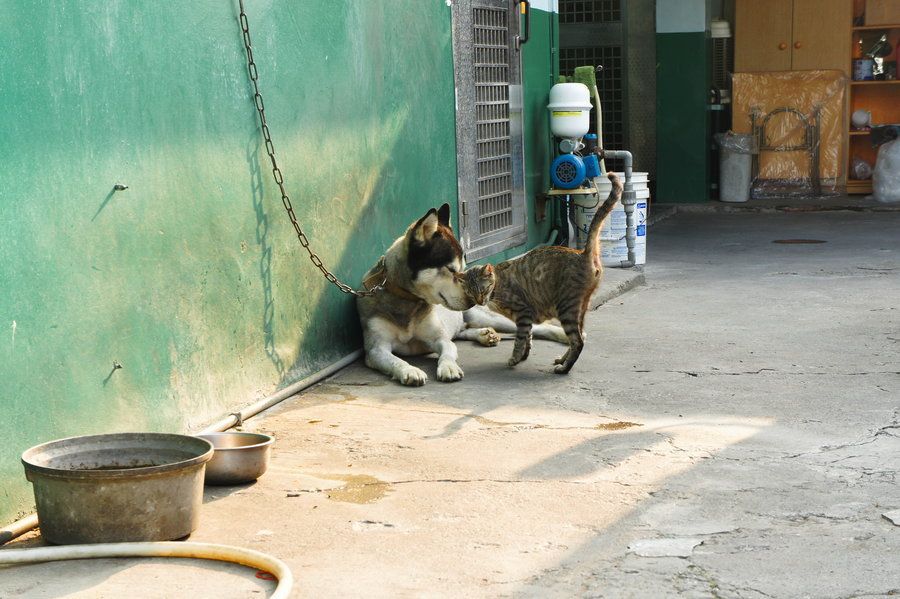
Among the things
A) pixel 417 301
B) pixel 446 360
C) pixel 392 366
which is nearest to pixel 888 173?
pixel 417 301

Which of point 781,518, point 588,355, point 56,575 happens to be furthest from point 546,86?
point 56,575

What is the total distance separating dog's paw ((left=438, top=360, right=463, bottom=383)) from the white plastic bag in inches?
410

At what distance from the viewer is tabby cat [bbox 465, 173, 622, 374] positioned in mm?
6098

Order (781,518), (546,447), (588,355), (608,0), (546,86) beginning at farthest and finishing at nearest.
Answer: (608,0)
(546,86)
(588,355)
(546,447)
(781,518)

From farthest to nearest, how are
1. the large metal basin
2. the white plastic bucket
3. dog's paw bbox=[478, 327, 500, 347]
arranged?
1. the white plastic bucket
2. dog's paw bbox=[478, 327, 500, 347]
3. the large metal basin

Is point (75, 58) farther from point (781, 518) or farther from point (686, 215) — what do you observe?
point (686, 215)

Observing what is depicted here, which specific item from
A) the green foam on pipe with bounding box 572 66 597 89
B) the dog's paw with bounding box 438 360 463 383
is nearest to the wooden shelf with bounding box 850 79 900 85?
the green foam on pipe with bounding box 572 66 597 89

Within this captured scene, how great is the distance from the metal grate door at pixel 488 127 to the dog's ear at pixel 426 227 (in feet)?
7.24

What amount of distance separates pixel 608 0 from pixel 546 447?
10402mm

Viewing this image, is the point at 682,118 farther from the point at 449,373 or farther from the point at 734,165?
the point at 449,373

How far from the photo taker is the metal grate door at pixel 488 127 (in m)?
8.34

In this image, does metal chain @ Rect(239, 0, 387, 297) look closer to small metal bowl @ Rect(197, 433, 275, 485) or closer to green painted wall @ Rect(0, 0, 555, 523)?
green painted wall @ Rect(0, 0, 555, 523)

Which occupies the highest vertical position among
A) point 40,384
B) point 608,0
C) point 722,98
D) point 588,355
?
point 608,0

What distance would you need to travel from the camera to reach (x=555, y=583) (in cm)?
344
